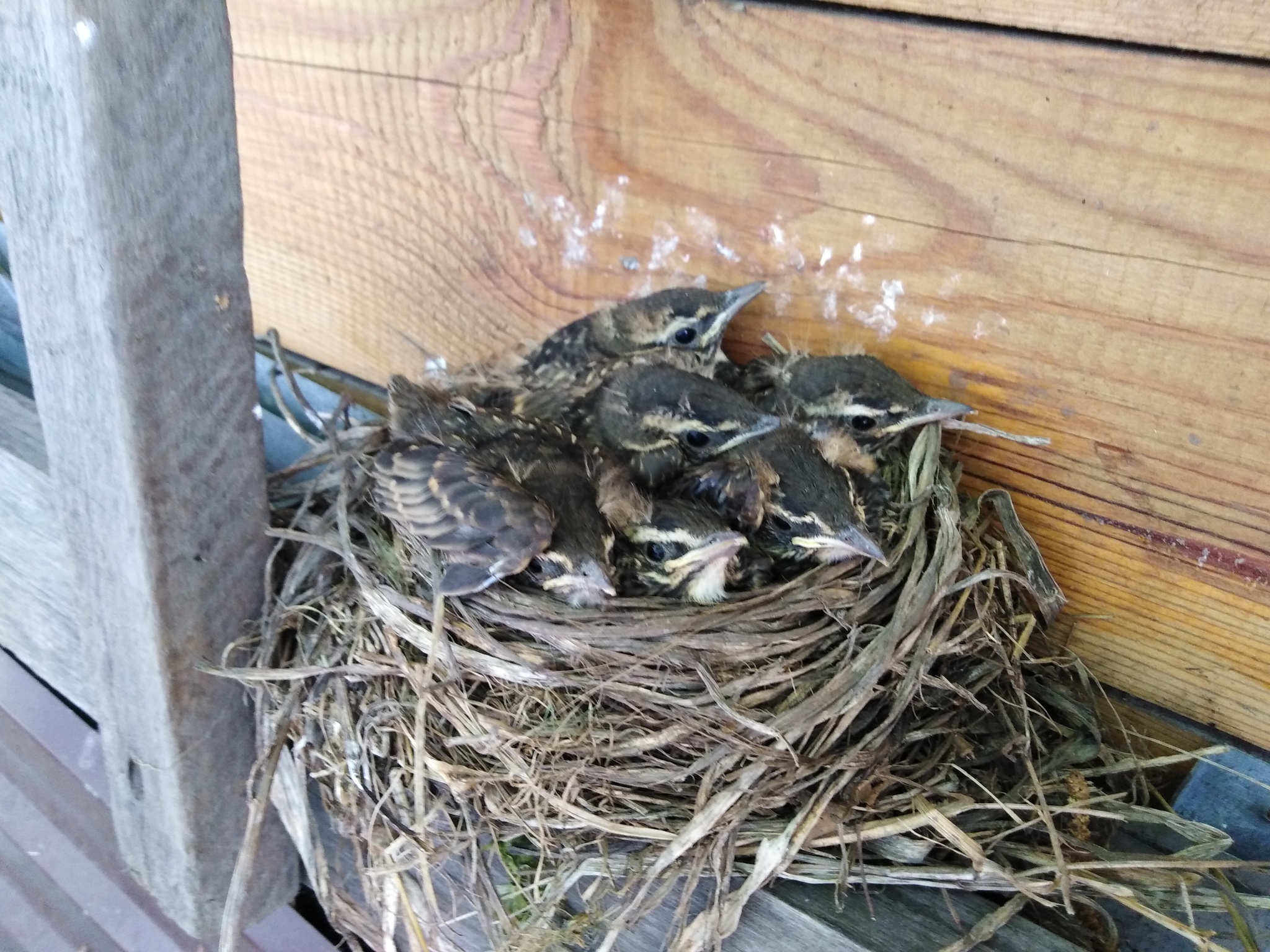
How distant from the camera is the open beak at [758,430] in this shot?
156 centimetres

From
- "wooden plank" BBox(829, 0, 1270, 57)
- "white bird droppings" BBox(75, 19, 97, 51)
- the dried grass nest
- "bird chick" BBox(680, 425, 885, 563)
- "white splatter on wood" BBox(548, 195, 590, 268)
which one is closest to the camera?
"white bird droppings" BBox(75, 19, 97, 51)

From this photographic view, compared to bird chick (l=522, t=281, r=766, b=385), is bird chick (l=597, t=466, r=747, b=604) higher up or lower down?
lower down

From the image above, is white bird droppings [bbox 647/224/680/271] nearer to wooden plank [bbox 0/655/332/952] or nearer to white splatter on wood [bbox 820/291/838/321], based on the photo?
white splatter on wood [bbox 820/291/838/321]

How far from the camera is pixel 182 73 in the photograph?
1043 millimetres

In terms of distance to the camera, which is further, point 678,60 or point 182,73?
point 678,60

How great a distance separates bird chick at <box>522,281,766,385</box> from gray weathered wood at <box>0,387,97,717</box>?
0.85m

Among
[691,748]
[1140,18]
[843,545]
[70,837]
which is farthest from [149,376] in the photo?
[1140,18]

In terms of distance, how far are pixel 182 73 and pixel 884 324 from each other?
108cm

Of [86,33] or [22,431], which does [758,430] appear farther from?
[22,431]

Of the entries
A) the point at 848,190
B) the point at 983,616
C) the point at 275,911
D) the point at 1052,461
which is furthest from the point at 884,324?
the point at 275,911

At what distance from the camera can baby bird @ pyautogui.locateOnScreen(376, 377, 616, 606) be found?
132 cm

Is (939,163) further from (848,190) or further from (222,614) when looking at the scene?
(222,614)

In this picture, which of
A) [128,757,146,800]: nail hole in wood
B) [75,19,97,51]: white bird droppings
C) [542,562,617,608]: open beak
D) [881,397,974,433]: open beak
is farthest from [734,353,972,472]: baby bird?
[128,757,146,800]: nail hole in wood

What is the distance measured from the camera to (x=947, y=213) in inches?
53.9
